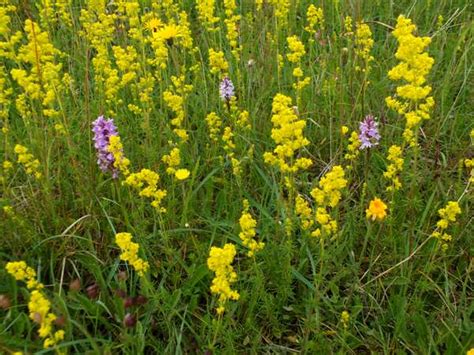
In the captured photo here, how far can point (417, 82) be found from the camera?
1983 millimetres

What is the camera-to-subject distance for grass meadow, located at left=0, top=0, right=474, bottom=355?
1944 mm

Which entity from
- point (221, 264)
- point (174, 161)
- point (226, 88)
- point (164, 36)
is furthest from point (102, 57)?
point (221, 264)

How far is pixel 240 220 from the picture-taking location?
5.85ft

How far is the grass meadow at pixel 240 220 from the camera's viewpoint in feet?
6.38

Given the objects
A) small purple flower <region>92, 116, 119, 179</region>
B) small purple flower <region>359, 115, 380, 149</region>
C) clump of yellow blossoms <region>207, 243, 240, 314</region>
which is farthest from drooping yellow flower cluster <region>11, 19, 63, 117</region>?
small purple flower <region>359, 115, 380, 149</region>

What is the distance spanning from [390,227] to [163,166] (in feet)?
3.66

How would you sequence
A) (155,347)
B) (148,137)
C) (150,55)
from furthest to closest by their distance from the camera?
(150,55) → (148,137) → (155,347)

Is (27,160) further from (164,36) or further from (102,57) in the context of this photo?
(164,36)

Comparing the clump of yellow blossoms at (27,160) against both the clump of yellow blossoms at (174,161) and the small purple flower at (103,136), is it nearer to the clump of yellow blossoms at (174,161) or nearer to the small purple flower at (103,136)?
the small purple flower at (103,136)

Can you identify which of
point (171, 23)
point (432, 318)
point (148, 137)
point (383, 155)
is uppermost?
point (171, 23)

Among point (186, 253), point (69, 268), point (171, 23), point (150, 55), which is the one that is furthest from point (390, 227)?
point (150, 55)

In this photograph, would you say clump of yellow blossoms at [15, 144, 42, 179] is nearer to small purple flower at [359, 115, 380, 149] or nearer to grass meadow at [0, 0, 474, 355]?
grass meadow at [0, 0, 474, 355]

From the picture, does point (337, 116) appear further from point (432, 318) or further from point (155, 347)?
point (155, 347)

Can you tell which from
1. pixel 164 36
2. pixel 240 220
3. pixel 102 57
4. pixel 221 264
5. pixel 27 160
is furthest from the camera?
pixel 164 36
